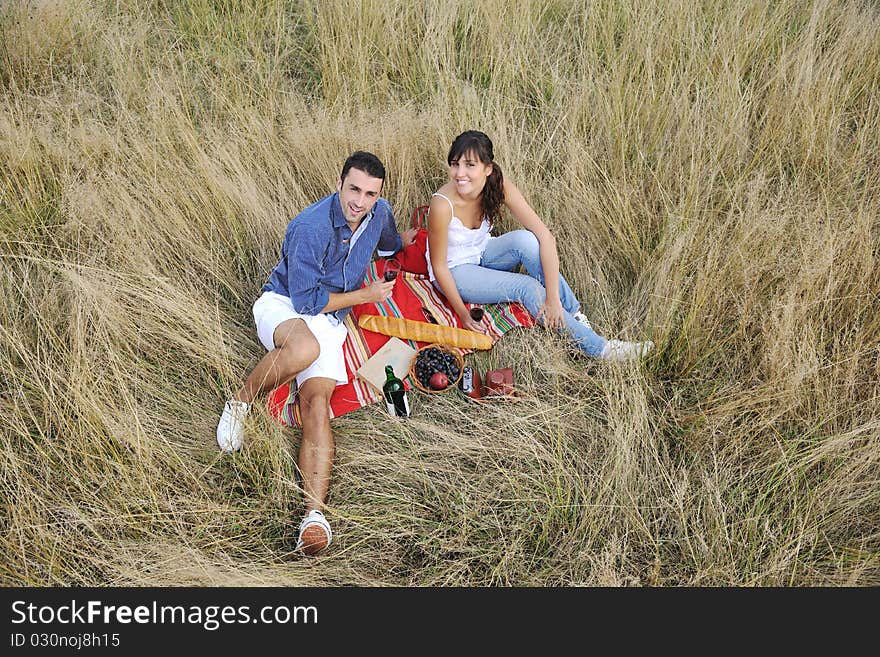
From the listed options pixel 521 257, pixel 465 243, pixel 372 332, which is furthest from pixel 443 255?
pixel 372 332

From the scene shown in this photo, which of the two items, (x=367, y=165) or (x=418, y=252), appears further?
(x=418, y=252)

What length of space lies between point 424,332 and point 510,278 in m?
0.61

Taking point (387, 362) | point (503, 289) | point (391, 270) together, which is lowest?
point (387, 362)

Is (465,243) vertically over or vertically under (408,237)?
under

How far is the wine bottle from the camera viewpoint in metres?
3.66

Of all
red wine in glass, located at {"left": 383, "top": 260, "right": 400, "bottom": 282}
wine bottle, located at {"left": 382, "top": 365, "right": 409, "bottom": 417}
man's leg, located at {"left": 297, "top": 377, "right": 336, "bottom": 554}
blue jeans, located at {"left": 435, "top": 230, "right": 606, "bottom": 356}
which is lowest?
man's leg, located at {"left": 297, "top": 377, "right": 336, "bottom": 554}

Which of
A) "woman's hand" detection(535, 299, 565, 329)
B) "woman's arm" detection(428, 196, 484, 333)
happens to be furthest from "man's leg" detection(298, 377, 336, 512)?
"woman's hand" detection(535, 299, 565, 329)

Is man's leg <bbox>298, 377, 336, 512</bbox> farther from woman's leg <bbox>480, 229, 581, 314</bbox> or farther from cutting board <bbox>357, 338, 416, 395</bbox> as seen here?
woman's leg <bbox>480, 229, 581, 314</bbox>

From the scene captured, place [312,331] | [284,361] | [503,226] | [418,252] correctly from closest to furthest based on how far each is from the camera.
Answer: [284,361], [312,331], [418,252], [503,226]

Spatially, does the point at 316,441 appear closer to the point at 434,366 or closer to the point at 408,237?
the point at 434,366

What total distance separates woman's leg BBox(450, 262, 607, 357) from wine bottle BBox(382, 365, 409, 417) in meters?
0.76

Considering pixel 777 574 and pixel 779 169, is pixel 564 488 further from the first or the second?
pixel 779 169

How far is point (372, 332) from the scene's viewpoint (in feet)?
13.7

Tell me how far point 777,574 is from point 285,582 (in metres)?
2.05
